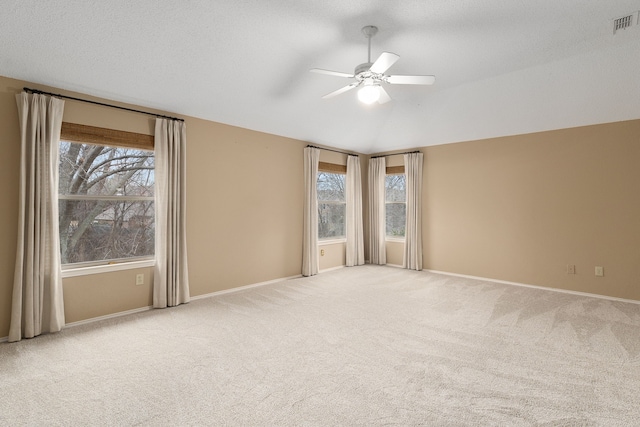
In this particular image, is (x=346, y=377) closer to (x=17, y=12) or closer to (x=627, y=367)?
Result: (x=627, y=367)

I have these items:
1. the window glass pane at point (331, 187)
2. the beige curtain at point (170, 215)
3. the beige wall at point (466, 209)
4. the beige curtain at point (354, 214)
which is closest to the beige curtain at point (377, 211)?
the beige curtain at point (354, 214)

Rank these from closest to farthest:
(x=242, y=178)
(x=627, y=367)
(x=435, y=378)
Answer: (x=435, y=378), (x=627, y=367), (x=242, y=178)

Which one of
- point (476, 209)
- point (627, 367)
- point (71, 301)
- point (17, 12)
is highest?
point (17, 12)

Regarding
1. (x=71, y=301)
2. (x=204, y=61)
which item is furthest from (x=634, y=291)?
(x=71, y=301)

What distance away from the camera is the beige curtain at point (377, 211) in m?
6.69

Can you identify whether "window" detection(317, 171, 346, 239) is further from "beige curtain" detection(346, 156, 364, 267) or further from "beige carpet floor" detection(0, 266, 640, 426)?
"beige carpet floor" detection(0, 266, 640, 426)

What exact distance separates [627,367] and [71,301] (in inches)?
200

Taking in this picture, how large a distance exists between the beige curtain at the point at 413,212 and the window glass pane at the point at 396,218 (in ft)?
1.13

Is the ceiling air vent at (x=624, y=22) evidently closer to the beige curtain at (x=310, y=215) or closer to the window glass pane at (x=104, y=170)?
the beige curtain at (x=310, y=215)

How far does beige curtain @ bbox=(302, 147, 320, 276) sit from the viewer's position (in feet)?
18.1

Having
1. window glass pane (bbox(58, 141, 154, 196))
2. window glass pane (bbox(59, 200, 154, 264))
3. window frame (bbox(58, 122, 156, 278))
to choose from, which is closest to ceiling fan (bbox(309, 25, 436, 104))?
window frame (bbox(58, 122, 156, 278))

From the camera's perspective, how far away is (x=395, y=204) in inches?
264

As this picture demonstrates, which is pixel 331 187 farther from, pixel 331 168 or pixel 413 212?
pixel 413 212

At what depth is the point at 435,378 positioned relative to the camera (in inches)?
90.1
